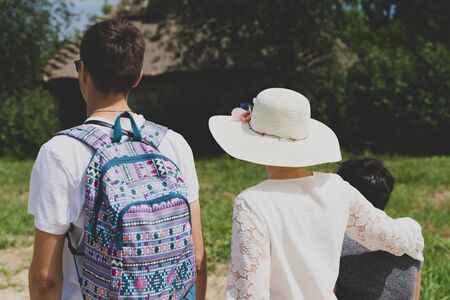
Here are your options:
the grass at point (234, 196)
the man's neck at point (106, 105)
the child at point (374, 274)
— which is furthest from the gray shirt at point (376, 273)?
the grass at point (234, 196)

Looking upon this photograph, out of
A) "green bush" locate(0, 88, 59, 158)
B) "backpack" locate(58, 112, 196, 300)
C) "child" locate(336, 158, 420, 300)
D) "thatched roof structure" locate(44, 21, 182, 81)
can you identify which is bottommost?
"green bush" locate(0, 88, 59, 158)

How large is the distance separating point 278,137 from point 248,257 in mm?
418

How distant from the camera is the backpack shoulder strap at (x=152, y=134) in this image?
190cm

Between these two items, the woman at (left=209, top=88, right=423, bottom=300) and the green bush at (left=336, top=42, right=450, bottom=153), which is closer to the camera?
the woman at (left=209, top=88, right=423, bottom=300)

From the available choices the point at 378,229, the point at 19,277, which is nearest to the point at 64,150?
the point at 378,229

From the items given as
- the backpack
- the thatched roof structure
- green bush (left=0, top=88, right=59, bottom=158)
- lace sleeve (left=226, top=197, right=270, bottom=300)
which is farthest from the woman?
green bush (left=0, top=88, right=59, bottom=158)

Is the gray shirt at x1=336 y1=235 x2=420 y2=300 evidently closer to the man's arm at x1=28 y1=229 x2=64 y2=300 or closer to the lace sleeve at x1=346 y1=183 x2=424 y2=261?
the lace sleeve at x1=346 y1=183 x2=424 y2=261

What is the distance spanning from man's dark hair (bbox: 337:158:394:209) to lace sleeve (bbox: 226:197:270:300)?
0.73 m

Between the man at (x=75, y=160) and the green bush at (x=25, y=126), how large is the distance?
15.8 meters

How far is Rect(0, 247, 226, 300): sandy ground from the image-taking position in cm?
471

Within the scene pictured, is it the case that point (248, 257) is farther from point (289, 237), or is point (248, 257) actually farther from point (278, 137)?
point (278, 137)

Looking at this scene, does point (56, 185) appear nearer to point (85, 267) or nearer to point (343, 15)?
point (85, 267)

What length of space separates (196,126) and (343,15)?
5060 millimetres

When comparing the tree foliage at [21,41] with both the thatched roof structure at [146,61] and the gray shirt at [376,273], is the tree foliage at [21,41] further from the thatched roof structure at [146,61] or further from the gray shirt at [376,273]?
the gray shirt at [376,273]
